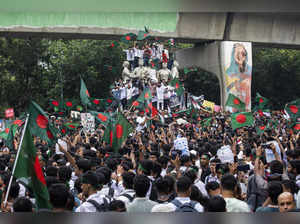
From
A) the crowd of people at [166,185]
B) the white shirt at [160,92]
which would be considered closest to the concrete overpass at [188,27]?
the white shirt at [160,92]

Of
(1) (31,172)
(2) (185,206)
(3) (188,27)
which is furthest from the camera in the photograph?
(3) (188,27)

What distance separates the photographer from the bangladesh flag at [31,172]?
3.64m

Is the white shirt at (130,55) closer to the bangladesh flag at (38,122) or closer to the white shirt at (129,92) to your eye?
the white shirt at (129,92)

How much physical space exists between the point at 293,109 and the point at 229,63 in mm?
20510

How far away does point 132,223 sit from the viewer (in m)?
1.80

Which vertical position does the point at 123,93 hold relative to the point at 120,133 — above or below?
above

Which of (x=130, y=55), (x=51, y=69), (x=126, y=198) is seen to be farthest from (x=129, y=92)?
(x=126, y=198)

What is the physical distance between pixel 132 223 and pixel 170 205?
221 cm

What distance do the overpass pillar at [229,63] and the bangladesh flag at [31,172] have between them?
1099 inches

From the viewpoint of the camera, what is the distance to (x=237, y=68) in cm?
3200

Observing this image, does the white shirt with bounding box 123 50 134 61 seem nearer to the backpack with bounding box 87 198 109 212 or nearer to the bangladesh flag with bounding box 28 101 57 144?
the bangladesh flag with bounding box 28 101 57 144

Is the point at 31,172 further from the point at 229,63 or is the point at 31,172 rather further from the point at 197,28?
the point at 229,63

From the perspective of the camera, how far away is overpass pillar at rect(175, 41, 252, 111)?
103 ft
